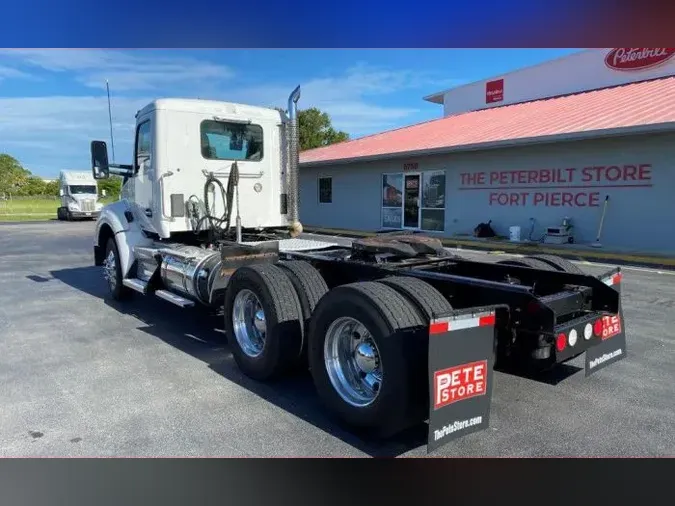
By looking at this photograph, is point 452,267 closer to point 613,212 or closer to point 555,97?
point 613,212

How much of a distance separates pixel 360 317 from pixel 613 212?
40.1 ft

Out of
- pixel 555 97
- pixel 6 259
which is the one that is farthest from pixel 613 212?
pixel 6 259

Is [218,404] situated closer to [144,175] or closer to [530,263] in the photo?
[530,263]

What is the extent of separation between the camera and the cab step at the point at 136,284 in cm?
712

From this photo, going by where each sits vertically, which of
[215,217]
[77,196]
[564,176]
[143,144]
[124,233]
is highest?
[143,144]

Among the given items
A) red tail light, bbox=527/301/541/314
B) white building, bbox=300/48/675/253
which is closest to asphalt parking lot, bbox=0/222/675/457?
red tail light, bbox=527/301/541/314

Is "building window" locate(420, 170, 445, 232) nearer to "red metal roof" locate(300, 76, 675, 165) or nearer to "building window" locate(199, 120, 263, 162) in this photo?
"red metal roof" locate(300, 76, 675, 165)

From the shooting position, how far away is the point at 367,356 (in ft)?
12.4

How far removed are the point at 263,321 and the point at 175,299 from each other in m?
1.93

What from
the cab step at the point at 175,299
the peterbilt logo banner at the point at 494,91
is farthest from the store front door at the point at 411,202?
the cab step at the point at 175,299

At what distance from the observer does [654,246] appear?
1300cm

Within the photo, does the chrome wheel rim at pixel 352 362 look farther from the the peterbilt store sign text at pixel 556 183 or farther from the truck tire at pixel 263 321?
the the peterbilt store sign text at pixel 556 183

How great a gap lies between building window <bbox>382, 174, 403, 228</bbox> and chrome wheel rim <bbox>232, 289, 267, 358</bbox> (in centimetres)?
1515

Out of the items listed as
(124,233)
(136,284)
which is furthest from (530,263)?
(124,233)
